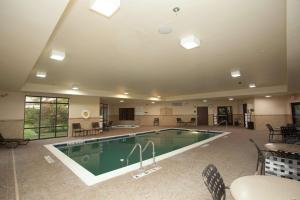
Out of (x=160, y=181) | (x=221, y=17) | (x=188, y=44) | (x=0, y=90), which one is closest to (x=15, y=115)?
(x=0, y=90)

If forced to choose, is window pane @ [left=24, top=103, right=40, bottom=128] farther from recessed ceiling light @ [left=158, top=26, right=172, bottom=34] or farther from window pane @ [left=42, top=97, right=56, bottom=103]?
recessed ceiling light @ [left=158, top=26, right=172, bottom=34]

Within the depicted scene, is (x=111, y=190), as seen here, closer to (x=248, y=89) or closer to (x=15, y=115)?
(x=15, y=115)

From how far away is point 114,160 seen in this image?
205 inches

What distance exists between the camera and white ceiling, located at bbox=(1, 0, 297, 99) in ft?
6.97

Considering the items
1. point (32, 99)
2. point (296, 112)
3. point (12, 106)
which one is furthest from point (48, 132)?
point (296, 112)

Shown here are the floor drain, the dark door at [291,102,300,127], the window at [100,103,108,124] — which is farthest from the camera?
the window at [100,103,108,124]

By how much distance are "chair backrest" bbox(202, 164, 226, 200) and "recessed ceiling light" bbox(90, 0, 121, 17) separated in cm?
210

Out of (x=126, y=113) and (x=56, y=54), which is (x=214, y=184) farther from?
(x=126, y=113)

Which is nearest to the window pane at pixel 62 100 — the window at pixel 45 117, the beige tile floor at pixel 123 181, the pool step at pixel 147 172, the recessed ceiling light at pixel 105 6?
the window at pixel 45 117

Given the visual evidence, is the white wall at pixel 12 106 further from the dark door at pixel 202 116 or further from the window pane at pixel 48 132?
the dark door at pixel 202 116

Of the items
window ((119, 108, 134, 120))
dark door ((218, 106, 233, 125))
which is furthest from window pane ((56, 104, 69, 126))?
dark door ((218, 106, 233, 125))

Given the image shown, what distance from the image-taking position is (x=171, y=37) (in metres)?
2.90

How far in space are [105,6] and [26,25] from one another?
98cm

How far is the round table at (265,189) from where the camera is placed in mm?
1384
